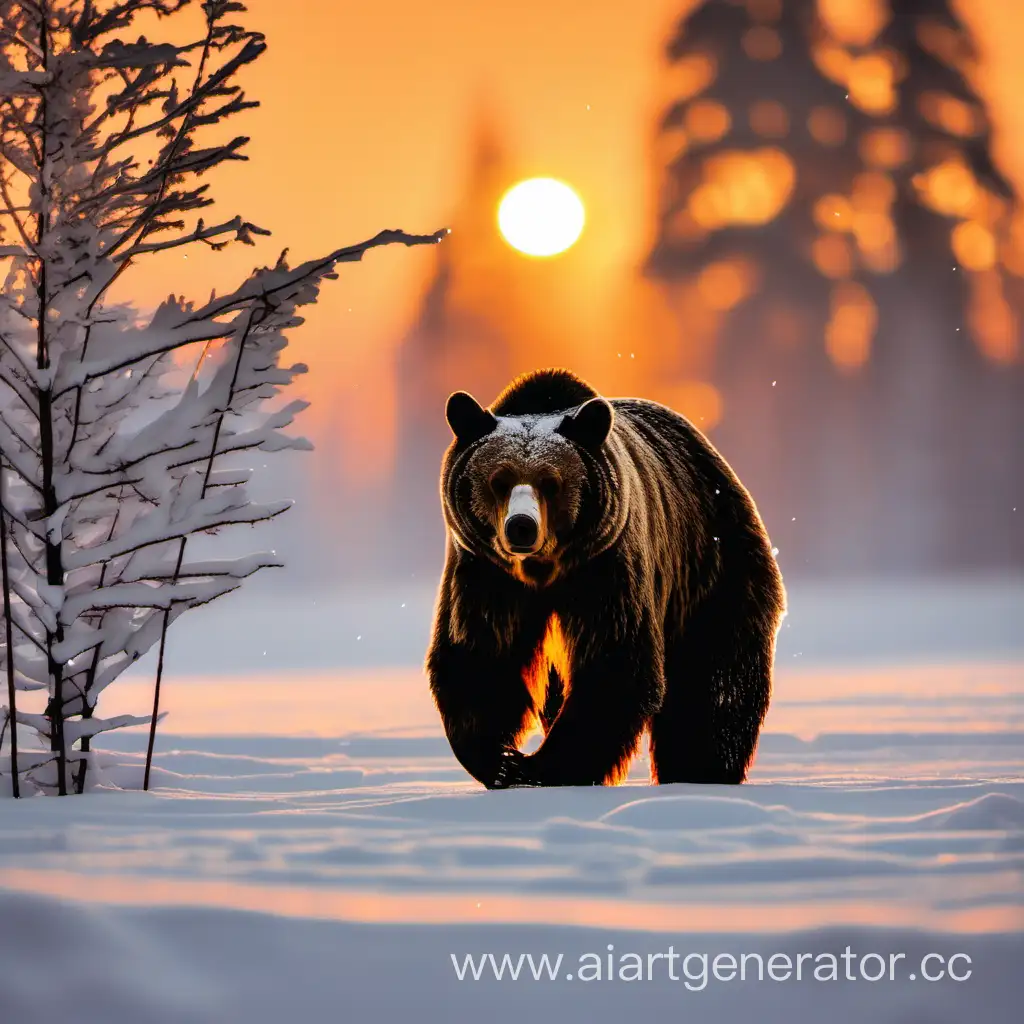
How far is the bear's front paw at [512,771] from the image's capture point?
18.4ft

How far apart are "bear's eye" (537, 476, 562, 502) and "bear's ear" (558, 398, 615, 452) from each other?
0.76ft

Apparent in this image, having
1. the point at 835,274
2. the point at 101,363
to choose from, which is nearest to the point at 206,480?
the point at 101,363

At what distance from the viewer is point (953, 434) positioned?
88.8 ft

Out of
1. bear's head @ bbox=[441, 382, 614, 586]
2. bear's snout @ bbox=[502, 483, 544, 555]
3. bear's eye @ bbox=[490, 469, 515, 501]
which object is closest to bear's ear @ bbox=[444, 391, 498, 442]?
bear's head @ bbox=[441, 382, 614, 586]

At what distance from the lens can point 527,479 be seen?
5531 millimetres

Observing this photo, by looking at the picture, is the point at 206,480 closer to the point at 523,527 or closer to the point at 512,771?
the point at 523,527

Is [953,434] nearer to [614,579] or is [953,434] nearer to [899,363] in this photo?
[899,363]

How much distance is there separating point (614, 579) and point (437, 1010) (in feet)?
9.82

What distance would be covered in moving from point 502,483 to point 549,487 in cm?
19

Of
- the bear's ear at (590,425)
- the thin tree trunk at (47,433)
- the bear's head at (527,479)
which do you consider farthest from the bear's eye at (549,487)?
the thin tree trunk at (47,433)

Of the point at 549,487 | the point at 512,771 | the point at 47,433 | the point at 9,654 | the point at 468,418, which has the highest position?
the point at 468,418

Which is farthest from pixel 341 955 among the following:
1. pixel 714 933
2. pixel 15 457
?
pixel 15 457

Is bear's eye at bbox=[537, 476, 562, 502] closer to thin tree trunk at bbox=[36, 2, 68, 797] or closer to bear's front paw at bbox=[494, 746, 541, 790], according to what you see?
bear's front paw at bbox=[494, 746, 541, 790]

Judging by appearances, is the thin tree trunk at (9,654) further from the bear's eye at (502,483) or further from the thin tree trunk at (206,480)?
the bear's eye at (502,483)
